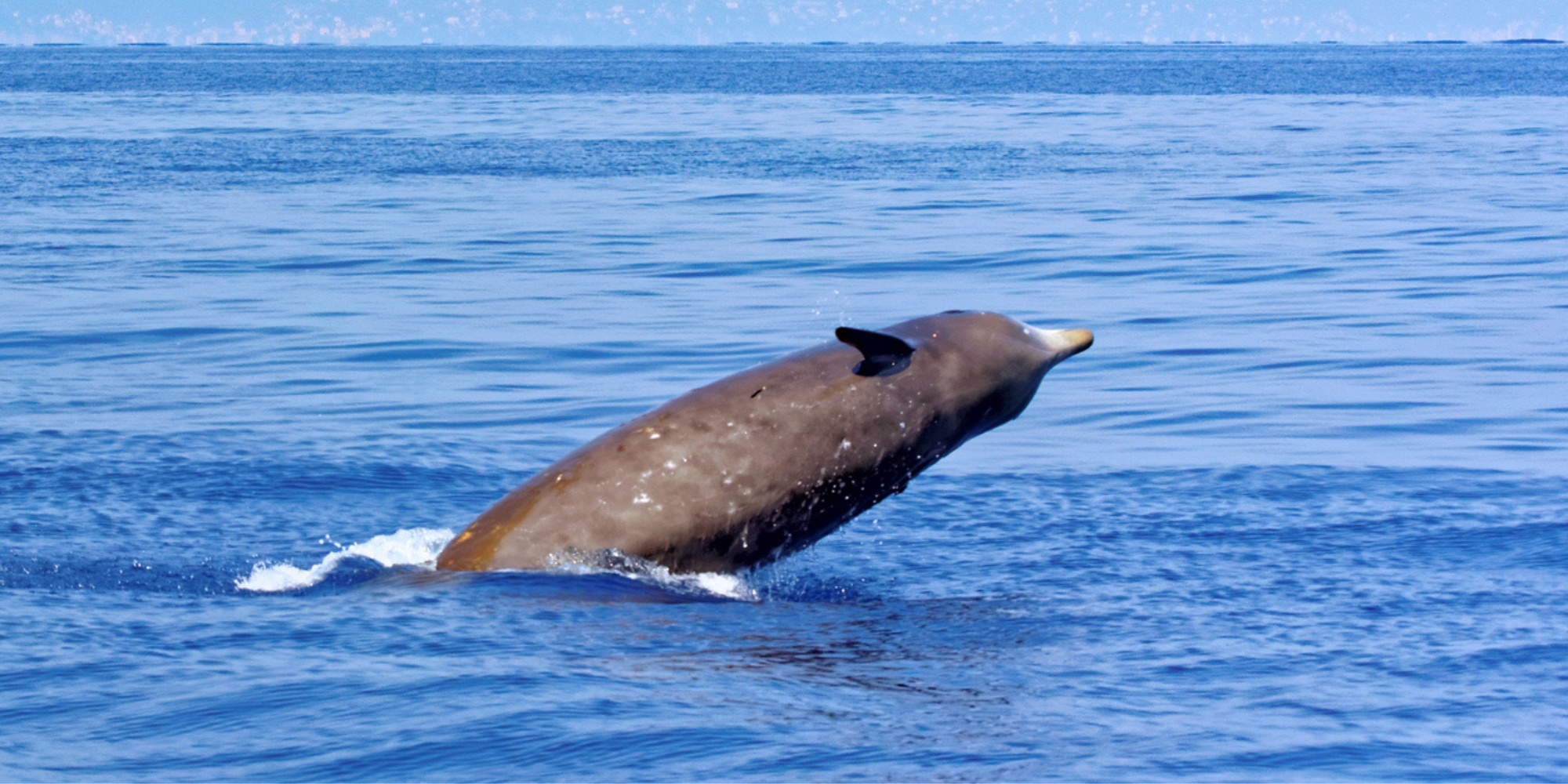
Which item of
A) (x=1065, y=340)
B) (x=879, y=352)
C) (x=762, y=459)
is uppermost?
(x=1065, y=340)

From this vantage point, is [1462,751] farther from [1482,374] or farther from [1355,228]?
[1355,228]

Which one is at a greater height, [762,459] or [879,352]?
[879,352]

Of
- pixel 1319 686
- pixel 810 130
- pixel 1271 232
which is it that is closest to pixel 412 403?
pixel 1319 686

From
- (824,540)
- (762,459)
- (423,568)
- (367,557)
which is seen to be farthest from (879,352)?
(367,557)

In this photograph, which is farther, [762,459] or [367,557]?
[367,557]

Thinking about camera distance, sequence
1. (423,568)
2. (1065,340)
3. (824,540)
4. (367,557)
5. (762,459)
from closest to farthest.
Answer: (423,568) < (762,459) < (367,557) < (1065,340) < (824,540)

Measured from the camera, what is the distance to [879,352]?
9508 mm

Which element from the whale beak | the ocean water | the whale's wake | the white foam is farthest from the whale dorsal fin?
the white foam

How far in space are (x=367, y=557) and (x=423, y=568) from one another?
86 centimetres

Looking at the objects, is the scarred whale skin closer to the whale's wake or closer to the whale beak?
the whale's wake

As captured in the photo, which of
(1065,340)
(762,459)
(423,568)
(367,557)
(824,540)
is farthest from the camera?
(824,540)

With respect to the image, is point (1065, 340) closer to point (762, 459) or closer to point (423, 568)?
point (762, 459)

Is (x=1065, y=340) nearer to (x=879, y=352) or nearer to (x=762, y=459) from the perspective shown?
(x=879, y=352)

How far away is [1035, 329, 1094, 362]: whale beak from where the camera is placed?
10.4 metres
